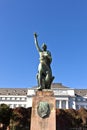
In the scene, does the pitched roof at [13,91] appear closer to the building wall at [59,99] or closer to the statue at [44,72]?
the building wall at [59,99]

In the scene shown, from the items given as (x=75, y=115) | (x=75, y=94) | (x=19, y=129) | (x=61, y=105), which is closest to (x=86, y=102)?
(x=75, y=94)

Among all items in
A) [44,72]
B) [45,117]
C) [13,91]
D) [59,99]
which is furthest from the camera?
[13,91]

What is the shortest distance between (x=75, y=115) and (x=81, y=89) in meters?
73.7

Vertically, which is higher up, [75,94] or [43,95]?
[75,94]

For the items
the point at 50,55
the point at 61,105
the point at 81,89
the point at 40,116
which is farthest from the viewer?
the point at 81,89

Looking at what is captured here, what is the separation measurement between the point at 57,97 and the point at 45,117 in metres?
89.9

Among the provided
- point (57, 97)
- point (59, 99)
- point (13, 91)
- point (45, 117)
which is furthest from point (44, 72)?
point (13, 91)

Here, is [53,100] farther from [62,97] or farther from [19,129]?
[62,97]

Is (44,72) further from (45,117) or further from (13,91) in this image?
(13,91)

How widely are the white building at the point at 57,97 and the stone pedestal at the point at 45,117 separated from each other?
87.6 meters

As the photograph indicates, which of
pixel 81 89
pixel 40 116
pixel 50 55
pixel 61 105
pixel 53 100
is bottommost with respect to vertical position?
pixel 40 116

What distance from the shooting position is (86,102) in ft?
345

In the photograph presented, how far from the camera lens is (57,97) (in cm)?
10075

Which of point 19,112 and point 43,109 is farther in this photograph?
point 19,112
